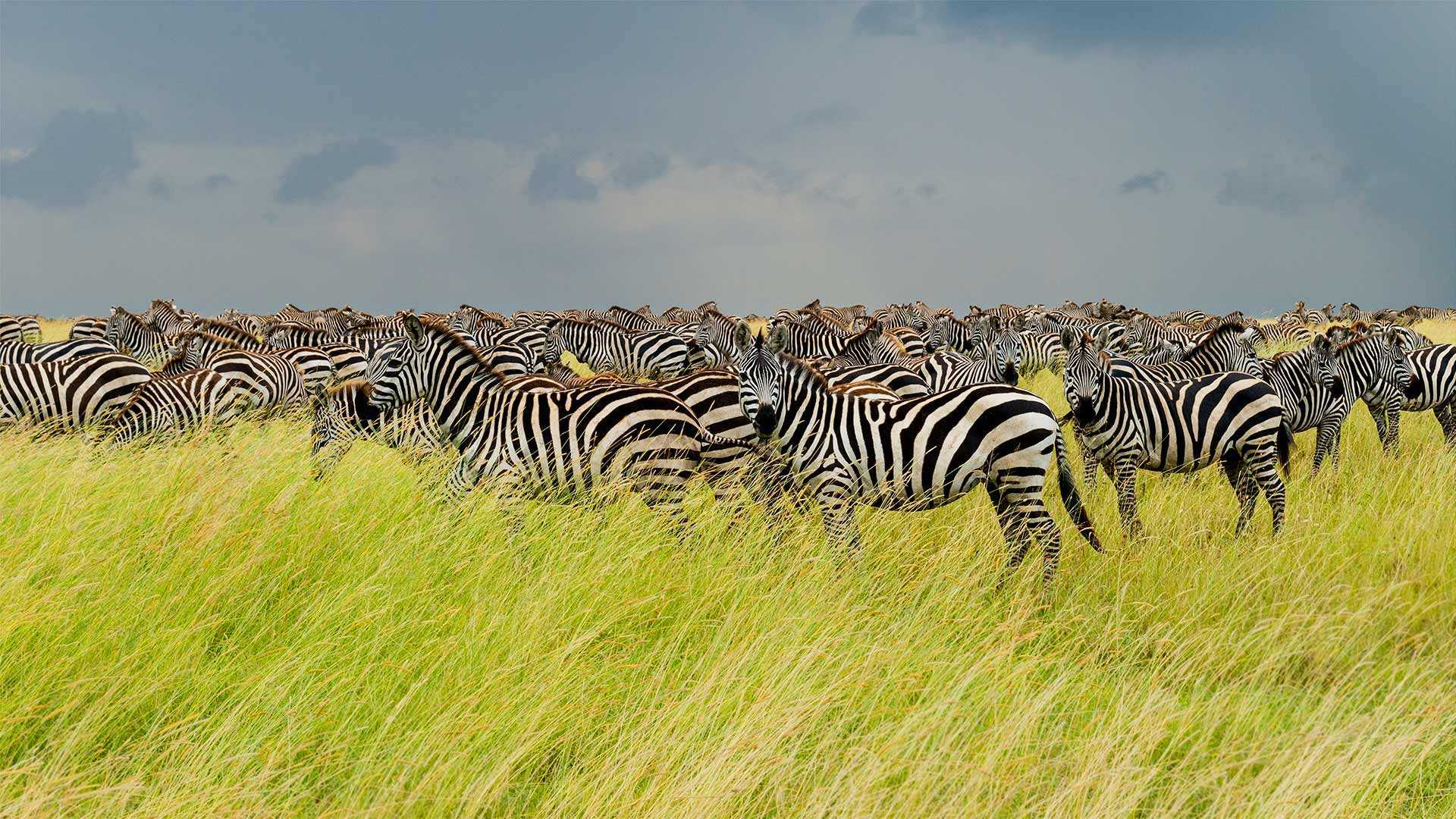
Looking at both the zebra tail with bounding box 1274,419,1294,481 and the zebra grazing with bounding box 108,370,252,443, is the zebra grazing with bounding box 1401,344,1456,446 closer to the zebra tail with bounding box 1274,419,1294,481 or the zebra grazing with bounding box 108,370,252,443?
the zebra tail with bounding box 1274,419,1294,481

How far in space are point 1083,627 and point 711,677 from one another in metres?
2.68

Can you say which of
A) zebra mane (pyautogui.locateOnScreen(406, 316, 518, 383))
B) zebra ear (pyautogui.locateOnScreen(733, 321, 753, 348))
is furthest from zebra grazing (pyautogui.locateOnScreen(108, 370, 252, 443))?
zebra ear (pyautogui.locateOnScreen(733, 321, 753, 348))

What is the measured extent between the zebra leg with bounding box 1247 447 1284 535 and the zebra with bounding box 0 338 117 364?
641 inches

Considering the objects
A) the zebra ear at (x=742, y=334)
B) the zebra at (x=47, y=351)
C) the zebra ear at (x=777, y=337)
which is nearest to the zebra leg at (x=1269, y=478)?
the zebra ear at (x=777, y=337)

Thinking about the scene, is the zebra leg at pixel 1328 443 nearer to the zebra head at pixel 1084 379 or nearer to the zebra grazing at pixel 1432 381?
the zebra grazing at pixel 1432 381

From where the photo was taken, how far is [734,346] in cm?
838

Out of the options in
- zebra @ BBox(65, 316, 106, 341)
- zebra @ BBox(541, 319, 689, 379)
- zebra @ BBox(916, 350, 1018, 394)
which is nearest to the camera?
zebra @ BBox(916, 350, 1018, 394)

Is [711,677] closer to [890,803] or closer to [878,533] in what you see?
[890,803]

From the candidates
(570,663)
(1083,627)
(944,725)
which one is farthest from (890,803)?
(1083,627)

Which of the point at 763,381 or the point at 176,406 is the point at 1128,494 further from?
the point at 176,406

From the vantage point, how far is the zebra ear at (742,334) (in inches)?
300

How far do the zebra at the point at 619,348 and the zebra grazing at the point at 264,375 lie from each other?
6581mm

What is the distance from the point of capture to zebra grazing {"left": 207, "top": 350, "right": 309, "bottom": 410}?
13.0 meters

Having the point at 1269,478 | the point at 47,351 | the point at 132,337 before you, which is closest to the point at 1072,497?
the point at 1269,478
